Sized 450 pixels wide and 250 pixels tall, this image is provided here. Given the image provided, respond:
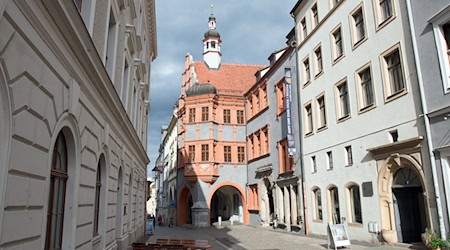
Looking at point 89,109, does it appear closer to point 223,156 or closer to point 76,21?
point 76,21

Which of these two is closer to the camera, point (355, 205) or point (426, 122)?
point (426, 122)

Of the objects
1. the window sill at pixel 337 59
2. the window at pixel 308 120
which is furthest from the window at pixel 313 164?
the window sill at pixel 337 59

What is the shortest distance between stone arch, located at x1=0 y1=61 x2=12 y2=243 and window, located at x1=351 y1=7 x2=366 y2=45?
15452mm

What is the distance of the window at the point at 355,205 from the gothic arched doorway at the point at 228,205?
18.3 m

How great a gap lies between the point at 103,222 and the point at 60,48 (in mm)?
6252

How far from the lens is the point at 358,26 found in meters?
17.1

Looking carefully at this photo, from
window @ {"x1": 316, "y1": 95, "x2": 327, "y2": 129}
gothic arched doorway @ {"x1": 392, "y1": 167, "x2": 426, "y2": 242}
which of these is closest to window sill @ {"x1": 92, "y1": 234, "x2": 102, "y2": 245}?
gothic arched doorway @ {"x1": 392, "y1": 167, "x2": 426, "y2": 242}

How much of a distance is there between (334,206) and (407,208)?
15.6ft

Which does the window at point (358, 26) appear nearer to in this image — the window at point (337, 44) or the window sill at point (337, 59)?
the window sill at point (337, 59)

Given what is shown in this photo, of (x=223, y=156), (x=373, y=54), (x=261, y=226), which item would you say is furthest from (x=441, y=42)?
(x=223, y=156)

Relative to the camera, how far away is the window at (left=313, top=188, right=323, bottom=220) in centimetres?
2021

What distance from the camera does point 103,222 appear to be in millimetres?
10430

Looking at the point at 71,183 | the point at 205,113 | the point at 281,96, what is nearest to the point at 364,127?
the point at 281,96

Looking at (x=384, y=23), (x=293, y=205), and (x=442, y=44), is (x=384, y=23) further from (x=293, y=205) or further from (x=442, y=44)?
(x=293, y=205)
